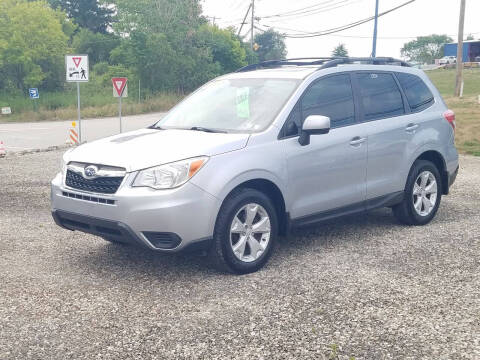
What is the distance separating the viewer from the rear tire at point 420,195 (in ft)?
22.7

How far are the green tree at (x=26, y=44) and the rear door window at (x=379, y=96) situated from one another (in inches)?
1832

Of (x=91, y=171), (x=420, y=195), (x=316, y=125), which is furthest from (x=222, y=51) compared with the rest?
(x=91, y=171)

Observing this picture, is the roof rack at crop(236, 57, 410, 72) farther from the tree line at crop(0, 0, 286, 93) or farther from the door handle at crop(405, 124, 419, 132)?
the tree line at crop(0, 0, 286, 93)

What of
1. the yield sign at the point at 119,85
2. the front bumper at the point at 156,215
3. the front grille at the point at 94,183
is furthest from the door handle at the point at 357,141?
the yield sign at the point at 119,85

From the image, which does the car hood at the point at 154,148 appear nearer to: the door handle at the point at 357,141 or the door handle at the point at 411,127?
the door handle at the point at 357,141

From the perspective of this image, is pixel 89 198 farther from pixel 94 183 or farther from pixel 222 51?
pixel 222 51

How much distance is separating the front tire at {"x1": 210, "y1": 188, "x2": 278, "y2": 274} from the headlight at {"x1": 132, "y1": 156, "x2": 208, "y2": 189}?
45cm

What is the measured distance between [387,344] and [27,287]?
3036 millimetres

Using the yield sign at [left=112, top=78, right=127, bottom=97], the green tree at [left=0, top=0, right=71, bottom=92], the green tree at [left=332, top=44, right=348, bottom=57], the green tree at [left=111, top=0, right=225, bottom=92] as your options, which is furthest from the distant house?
the yield sign at [left=112, top=78, right=127, bottom=97]

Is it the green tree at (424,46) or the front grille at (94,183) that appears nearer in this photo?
the front grille at (94,183)

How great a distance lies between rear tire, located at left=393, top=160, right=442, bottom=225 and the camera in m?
6.93

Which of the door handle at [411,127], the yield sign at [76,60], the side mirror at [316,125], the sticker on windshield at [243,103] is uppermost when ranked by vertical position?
the yield sign at [76,60]

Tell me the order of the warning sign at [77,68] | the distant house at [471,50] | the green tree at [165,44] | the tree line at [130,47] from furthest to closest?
the distant house at [471,50] < the green tree at [165,44] < the tree line at [130,47] < the warning sign at [77,68]

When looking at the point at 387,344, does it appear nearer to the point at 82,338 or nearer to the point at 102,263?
the point at 82,338
